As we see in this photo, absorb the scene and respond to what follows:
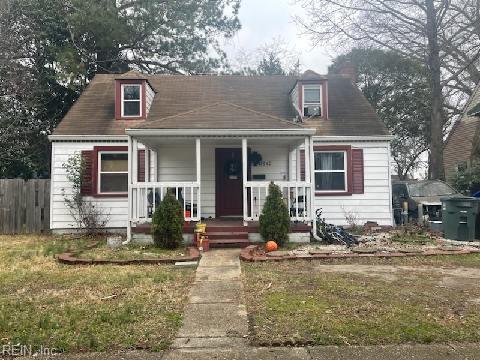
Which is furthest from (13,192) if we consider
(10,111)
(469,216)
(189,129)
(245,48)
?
(245,48)

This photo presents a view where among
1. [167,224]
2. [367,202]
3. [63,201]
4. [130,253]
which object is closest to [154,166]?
[63,201]

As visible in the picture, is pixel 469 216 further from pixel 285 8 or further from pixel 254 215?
pixel 285 8

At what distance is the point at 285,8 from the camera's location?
17562 millimetres

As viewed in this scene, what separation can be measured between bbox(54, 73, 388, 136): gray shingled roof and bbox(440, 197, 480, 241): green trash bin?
3332 mm

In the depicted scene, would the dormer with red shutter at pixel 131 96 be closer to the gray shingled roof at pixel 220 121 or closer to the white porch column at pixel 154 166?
the white porch column at pixel 154 166

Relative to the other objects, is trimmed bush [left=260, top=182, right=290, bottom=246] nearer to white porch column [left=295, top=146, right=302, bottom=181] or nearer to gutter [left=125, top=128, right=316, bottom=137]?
gutter [left=125, top=128, right=316, bottom=137]

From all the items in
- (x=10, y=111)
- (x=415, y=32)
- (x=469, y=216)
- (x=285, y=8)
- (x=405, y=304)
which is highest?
(x=285, y=8)

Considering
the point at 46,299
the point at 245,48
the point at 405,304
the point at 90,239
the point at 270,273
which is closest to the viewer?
the point at 405,304

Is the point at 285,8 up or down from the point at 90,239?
up

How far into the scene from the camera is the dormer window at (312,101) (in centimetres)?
1267

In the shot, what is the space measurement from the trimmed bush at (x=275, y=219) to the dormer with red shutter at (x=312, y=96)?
4.61m

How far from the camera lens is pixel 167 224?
8.48 meters

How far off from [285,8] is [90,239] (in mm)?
13217

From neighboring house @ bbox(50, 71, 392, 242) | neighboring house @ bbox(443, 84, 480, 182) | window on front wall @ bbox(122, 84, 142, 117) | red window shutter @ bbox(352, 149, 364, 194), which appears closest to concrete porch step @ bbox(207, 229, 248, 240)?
neighboring house @ bbox(50, 71, 392, 242)
